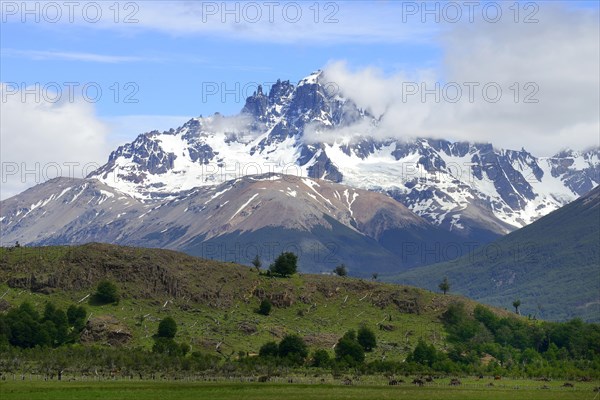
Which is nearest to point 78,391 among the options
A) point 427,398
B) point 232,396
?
point 232,396

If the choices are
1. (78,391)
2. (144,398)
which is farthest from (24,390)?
(144,398)

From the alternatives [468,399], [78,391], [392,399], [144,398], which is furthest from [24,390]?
[468,399]

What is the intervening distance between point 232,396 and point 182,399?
9.88 m

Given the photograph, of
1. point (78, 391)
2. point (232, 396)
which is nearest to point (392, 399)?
point (232, 396)

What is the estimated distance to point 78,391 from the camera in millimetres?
199500

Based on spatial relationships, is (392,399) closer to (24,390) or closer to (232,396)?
(232,396)

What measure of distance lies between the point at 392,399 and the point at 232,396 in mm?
26991

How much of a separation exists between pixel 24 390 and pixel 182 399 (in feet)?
94.5

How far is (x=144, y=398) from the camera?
619 ft

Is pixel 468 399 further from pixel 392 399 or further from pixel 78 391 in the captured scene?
pixel 78 391

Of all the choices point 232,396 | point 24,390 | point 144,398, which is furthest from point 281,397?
point 24,390

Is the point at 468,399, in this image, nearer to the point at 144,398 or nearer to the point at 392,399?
the point at 392,399

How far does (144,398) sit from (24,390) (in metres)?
24.0

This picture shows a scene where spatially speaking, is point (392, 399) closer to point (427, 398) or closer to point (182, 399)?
point (427, 398)
